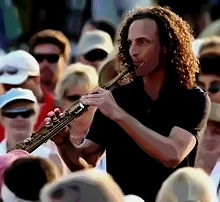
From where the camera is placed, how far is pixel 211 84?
27.3 ft

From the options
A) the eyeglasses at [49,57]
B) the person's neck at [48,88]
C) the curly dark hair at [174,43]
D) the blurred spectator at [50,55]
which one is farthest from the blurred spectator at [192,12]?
the curly dark hair at [174,43]

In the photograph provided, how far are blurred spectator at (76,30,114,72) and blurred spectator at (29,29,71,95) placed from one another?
33cm

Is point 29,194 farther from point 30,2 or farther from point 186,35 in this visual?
point 30,2

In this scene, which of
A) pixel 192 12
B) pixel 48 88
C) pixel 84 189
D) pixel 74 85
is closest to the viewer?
pixel 84 189

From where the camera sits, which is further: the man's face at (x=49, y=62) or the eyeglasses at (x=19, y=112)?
the man's face at (x=49, y=62)

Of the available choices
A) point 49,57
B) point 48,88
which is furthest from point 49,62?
point 48,88

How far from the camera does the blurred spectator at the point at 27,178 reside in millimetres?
5582

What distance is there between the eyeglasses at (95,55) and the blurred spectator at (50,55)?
1.09ft

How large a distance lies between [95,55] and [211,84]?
2535mm

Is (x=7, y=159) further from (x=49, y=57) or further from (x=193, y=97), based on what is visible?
(x=49, y=57)

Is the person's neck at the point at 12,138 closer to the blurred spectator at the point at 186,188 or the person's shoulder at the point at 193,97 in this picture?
the person's shoulder at the point at 193,97

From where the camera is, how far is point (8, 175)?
571 cm

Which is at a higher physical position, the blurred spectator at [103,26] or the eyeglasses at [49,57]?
the blurred spectator at [103,26]

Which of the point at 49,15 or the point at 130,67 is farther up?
the point at 49,15
